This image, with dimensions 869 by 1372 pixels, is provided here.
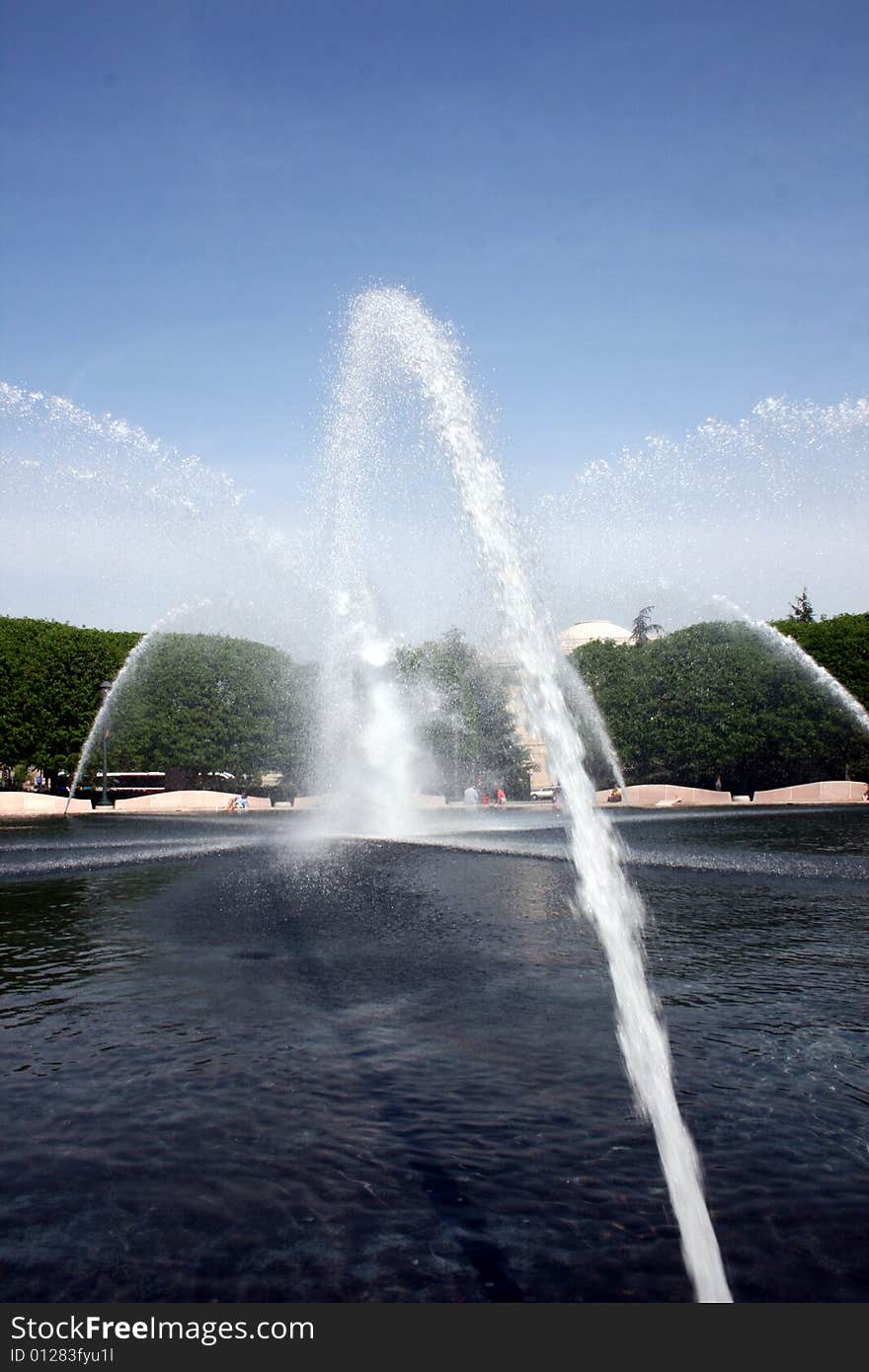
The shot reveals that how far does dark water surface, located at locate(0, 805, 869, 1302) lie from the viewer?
4023 mm

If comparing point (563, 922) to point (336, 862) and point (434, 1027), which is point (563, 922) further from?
point (336, 862)

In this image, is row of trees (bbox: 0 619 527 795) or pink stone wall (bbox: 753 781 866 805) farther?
row of trees (bbox: 0 619 527 795)

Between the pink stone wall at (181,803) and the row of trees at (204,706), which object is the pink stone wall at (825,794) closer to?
the row of trees at (204,706)

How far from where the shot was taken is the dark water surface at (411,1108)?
4.02 meters

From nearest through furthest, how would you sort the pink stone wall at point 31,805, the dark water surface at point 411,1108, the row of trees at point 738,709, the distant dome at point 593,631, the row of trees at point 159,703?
1. the dark water surface at point 411,1108
2. the pink stone wall at point 31,805
3. the row of trees at point 159,703
4. the row of trees at point 738,709
5. the distant dome at point 593,631

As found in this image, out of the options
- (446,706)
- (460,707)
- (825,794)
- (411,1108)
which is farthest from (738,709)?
(411,1108)

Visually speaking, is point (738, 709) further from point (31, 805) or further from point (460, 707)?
point (31, 805)

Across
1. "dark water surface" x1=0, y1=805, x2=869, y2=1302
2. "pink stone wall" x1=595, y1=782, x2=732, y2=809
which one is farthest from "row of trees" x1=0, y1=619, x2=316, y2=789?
"dark water surface" x1=0, y1=805, x2=869, y2=1302

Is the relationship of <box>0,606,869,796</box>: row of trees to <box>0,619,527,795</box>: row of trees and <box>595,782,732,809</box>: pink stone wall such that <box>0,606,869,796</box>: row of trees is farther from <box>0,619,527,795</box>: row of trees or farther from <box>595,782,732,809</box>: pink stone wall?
<box>595,782,732,809</box>: pink stone wall

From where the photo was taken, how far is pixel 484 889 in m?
15.4

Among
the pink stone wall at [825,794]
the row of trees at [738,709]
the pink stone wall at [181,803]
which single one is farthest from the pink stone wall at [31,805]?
the pink stone wall at [825,794]

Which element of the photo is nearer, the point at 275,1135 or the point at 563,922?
the point at 275,1135
